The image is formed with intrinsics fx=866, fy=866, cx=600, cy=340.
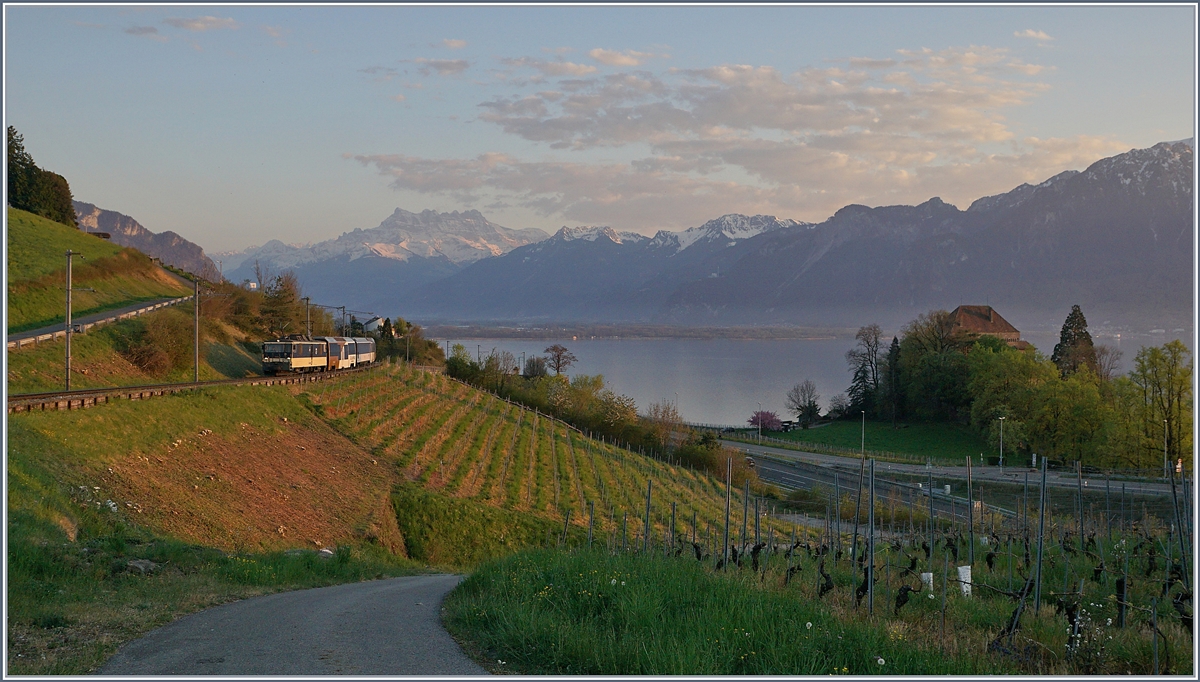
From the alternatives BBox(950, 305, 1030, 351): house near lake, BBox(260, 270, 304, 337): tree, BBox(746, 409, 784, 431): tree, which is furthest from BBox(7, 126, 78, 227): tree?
BBox(950, 305, 1030, 351): house near lake

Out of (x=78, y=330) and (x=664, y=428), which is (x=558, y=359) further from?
(x=78, y=330)

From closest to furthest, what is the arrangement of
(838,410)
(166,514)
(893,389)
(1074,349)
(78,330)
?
(166,514) < (78,330) < (1074,349) < (893,389) < (838,410)

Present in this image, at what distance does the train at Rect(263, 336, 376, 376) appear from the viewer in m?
47.8

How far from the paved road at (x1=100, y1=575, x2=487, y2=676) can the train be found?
1523 inches

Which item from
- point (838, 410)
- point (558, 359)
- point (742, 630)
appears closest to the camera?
point (742, 630)

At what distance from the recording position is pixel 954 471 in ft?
193

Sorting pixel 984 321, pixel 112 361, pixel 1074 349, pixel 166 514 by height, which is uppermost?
pixel 984 321

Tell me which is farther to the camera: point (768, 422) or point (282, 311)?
point (768, 422)

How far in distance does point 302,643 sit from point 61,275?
50074 mm

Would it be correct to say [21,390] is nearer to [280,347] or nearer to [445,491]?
[445,491]

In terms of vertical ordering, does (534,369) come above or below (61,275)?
below

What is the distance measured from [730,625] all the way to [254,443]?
955 inches

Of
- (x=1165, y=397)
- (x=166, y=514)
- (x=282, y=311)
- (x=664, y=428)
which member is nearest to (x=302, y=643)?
(x=166, y=514)

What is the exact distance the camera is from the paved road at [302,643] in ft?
25.7
